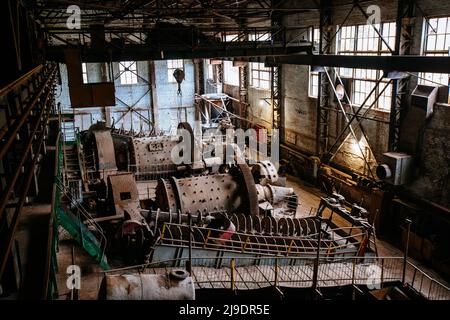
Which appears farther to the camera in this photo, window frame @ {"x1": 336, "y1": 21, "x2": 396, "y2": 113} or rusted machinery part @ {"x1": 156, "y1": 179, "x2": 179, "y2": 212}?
window frame @ {"x1": 336, "y1": 21, "x2": 396, "y2": 113}

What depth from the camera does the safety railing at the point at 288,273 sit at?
11578 mm

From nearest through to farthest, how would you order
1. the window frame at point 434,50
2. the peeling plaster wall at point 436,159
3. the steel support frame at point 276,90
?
→ the window frame at point 434,50
the peeling plaster wall at point 436,159
the steel support frame at point 276,90

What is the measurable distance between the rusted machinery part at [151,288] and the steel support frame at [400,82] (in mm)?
11652

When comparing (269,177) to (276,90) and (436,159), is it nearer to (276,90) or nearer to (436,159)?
(436,159)

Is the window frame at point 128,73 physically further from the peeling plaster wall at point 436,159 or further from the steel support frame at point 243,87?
the peeling plaster wall at point 436,159

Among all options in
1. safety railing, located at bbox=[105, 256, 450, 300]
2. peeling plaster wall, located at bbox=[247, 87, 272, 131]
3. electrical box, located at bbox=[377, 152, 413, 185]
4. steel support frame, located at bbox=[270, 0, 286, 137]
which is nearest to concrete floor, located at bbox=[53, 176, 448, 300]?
safety railing, located at bbox=[105, 256, 450, 300]

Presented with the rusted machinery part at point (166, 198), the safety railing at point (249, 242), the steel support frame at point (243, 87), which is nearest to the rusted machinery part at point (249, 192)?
the safety railing at point (249, 242)

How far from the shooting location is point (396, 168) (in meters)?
15.3

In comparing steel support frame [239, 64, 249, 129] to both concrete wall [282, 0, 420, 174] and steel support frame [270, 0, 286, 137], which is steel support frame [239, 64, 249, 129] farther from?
concrete wall [282, 0, 420, 174]

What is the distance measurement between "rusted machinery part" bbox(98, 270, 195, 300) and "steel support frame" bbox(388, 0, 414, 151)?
1165 centimetres

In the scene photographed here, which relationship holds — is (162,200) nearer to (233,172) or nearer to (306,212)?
(233,172)

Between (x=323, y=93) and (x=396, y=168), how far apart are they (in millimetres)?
6549

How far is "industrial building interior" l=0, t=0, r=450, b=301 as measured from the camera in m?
8.58
